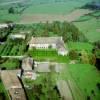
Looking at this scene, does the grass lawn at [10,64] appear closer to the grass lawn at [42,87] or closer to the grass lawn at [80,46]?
the grass lawn at [42,87]

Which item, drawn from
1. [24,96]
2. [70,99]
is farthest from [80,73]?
[24,96]

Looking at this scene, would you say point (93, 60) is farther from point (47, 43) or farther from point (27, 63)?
point (47, 43)

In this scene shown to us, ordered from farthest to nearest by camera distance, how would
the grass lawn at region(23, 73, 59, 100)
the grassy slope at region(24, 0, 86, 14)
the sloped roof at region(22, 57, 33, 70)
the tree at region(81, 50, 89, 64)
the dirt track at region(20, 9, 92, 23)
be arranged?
the grassy slope at region(24, 0, 86, 14) < the dirt track at region(20, 9, 92, 23) < the tree at region(81, 50, 89, 64) < the sloped roof at region(22, 57, 33, 70) < the grass lawn at region(23, 73, 59, 100)

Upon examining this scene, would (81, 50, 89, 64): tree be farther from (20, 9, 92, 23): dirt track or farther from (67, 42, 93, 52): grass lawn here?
(20, 9, 92, 23): dirt track

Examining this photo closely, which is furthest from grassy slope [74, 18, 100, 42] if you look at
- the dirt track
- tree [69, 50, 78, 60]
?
tree [69, 50, 78, 60]

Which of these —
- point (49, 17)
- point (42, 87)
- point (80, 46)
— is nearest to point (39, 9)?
point (49, 17)

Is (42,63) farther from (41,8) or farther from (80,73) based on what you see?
(41,8)
